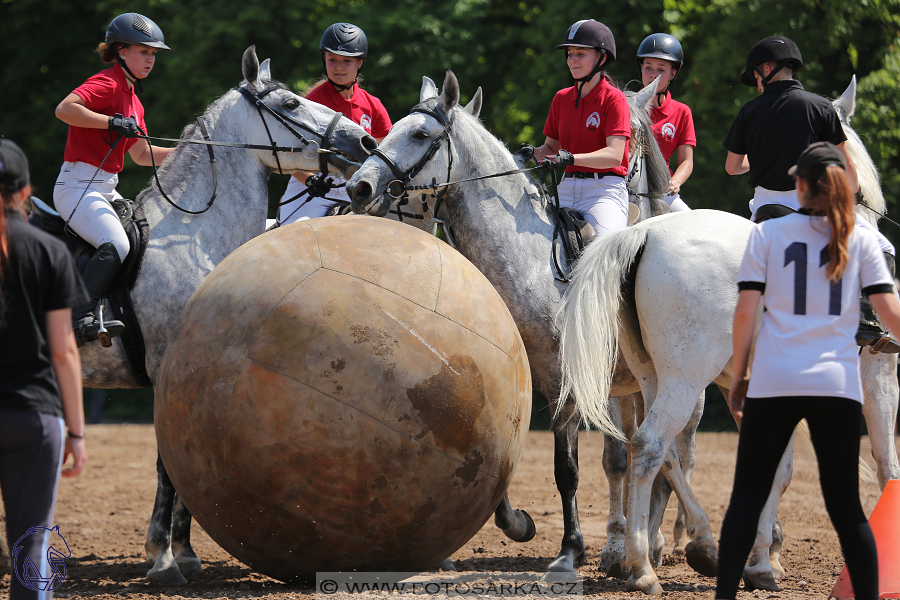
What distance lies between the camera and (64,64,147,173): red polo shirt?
6012 mm

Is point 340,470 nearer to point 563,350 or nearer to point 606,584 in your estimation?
point 563,350

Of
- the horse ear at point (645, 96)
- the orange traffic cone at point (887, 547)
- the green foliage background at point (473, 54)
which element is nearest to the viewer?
the orange traffic cone at point (887, 547)

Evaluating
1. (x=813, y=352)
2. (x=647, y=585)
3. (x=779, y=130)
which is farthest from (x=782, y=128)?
(x=647, y=585)

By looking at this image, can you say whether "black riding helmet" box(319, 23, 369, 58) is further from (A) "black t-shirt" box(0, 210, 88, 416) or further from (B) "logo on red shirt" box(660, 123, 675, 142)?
(A) "black t-shirt" box(0, 210, 88, 416)

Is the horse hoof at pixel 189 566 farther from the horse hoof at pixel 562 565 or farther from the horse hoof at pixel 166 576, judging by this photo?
the horse hoof at pixel 562 565

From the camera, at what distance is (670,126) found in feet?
27.4

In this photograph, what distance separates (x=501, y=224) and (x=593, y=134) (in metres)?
1.11

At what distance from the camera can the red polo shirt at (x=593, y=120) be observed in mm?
6566

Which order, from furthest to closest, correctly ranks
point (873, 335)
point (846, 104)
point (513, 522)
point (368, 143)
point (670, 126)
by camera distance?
point (670, 126) < point (846, 104) < point (368, 143) < point (513, 522) < point (873, 335)

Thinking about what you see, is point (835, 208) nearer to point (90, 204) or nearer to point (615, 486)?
point (615, 486)

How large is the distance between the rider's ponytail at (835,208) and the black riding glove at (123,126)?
159 inches

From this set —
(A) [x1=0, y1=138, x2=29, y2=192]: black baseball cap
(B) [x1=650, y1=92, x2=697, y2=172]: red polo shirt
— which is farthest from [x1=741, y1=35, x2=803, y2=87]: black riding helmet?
(A) [x1=0, y1=138, x2=29, y2=192]: black baseball cap

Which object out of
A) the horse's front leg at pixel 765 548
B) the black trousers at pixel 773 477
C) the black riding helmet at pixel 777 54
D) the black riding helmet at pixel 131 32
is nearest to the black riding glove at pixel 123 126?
the black riding helmet at pixel 131 32

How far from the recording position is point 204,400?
431cm
